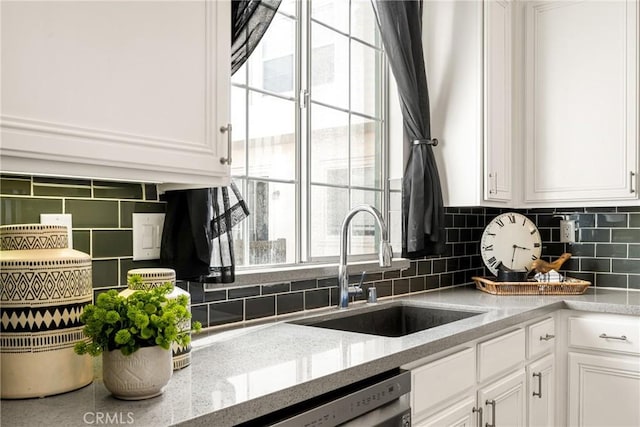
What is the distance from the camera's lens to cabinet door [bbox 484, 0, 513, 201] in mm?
2826

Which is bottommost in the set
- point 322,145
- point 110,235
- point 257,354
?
point 257,354

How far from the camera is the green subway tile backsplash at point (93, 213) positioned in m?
1.48

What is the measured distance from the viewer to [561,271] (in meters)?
3.29

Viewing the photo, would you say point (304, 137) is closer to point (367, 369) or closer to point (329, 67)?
point (329, 67)

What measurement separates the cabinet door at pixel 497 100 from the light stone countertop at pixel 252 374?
0.88 meters

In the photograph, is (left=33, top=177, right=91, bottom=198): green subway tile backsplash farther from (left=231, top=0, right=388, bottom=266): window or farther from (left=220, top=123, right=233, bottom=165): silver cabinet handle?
(left=231, top=0, right=388, bottom=266): window

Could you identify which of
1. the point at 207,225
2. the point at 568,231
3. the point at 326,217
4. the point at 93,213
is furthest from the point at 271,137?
the point at 568,231

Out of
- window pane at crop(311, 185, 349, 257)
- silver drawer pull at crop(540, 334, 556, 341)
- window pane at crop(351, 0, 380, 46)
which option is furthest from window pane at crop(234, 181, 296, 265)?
silver drawer pull at crop(540, 334, 556, 341)

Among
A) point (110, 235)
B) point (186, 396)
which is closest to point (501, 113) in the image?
point (110, 235)

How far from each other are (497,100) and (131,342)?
2.33m

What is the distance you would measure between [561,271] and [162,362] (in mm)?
2732

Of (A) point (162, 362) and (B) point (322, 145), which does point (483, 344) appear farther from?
(A) point (162, 362)

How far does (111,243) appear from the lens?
62.1 inches

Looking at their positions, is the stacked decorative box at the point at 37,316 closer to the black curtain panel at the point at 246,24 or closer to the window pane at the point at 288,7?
the black curtain panel at the point at 246,24
